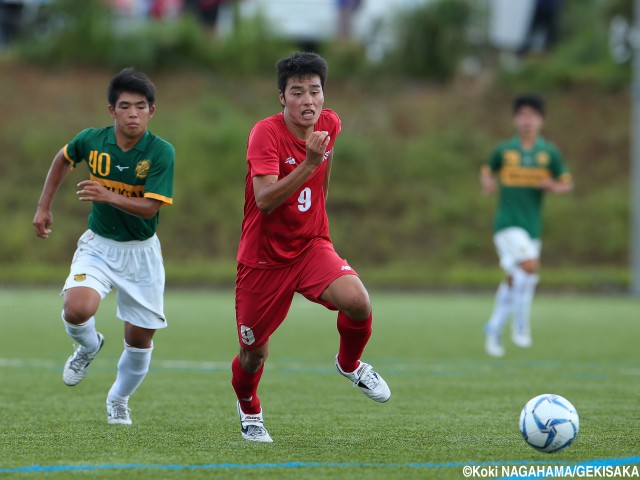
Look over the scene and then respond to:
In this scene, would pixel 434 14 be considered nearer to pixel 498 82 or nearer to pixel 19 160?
pixel 498 82

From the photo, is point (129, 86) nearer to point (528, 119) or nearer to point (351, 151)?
point (528, 119)

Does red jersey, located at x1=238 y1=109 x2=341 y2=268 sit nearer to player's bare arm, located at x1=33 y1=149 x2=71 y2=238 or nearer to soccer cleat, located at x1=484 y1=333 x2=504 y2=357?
player's bare arm, located at x1=33 y1=149 x2=71 y2=238

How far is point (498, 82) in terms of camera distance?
3388cm

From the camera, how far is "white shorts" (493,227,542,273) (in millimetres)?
11758

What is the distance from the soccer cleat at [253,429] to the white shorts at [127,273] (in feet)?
3.42

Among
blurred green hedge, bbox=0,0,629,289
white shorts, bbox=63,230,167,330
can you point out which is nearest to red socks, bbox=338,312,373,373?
white shorts, bbox=63,230,167,330

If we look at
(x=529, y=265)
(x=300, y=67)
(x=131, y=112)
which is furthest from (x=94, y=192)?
(x=529, y=265)

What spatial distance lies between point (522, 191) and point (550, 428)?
720 cm

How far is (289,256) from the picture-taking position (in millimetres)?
5785

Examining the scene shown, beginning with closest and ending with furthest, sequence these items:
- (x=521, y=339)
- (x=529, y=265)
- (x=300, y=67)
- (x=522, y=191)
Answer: (x=300, y=67)
(x=529, y=265)
(x=522, y=191)
(x=521, y=339)

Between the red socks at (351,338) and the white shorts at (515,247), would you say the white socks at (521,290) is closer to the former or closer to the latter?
the white shorts at (515,247)

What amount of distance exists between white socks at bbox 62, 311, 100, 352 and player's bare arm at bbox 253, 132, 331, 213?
1504mm

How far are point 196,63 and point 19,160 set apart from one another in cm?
818

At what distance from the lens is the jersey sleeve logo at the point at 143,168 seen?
6.37 metres
